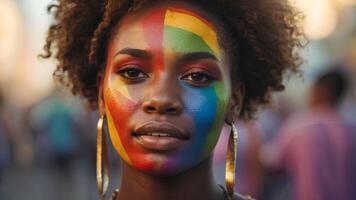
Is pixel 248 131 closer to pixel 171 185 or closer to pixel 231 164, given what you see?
pixel 231 164

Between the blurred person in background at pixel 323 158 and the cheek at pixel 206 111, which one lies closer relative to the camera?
the cheek at pixel 206 111

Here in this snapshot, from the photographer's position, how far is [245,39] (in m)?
3.52

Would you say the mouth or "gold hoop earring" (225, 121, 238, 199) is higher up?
the mouth

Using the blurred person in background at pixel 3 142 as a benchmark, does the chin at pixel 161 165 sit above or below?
above

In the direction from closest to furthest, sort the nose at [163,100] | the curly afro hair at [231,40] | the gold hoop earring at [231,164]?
the nose at [163,100] < the curly afro hair at [231,40] < the gold hoop earring at [231,164]

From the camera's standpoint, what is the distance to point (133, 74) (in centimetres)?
333

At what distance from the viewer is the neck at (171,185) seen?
334 centimetres

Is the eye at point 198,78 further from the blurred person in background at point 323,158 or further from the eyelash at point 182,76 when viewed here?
the blurred person in background at point 323,158

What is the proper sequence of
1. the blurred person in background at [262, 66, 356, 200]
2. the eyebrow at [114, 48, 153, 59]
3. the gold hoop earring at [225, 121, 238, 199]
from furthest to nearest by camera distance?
the blurred person in background at [262, 66, 356, 200] → the gold hoop earring at [225, 121, 238, 199] → the eyebrow at [114, 48, 153, 59]

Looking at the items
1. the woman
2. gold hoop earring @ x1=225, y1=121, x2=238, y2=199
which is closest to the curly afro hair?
the woman

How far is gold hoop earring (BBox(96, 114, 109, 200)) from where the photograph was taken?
141 inches

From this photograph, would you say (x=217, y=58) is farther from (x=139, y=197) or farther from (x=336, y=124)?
(x=336, y=124)

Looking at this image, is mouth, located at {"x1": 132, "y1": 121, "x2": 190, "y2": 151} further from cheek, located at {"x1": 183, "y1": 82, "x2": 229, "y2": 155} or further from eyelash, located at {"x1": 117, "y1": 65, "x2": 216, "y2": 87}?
eyelash, located at {"x1": 117, "y1": 65, "x2": 216, "y2": 87}

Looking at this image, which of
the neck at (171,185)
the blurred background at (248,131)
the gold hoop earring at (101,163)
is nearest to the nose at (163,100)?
the neck at (171,185)
